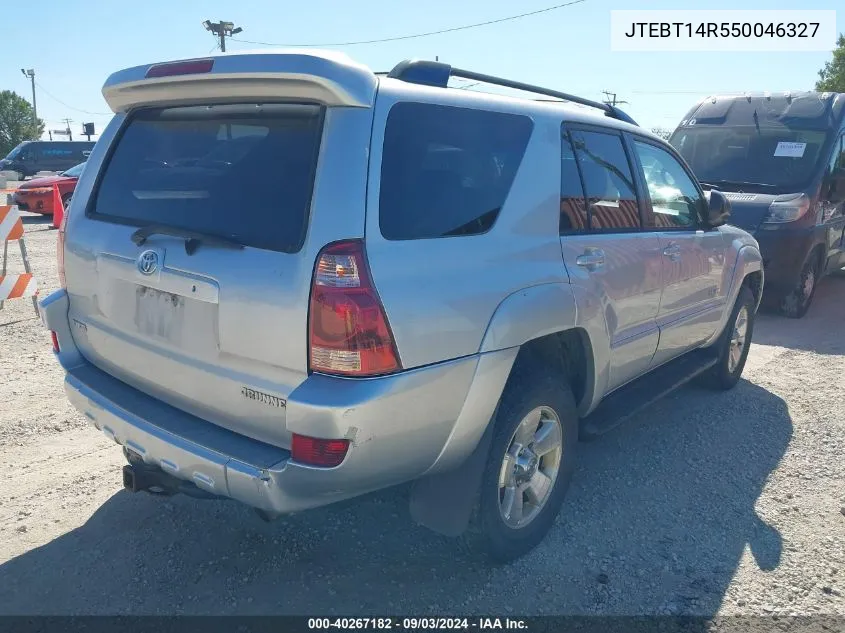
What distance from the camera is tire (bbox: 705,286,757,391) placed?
16.9 ft

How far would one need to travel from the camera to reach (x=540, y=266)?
2.91 meters

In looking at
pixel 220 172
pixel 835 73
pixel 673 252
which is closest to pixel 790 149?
pixel 673 252

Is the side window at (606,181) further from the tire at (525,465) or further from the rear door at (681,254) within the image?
the tire at (525,465)

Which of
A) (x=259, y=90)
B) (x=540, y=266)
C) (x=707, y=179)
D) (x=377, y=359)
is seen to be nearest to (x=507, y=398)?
(x=540, y=266)

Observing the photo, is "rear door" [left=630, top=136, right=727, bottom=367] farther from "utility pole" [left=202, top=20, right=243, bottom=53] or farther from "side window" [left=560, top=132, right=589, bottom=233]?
"utility pole" [left=202, top=20, right=243, bottom=53]

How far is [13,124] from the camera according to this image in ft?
Answer: 236

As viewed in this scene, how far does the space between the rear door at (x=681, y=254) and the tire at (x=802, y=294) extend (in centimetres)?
367

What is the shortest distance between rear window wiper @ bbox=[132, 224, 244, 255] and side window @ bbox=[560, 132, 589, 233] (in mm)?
1504

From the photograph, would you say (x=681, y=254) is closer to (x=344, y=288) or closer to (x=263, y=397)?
(x=344, y=288)

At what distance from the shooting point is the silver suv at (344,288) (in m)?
2.27

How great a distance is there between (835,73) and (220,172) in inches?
1392

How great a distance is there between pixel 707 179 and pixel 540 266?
21.9 feet

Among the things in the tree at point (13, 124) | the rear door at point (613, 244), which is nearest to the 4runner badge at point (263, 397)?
the rear door at point (613, 244)

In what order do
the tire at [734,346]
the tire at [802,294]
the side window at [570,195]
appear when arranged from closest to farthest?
the side window at [570,195], the tire at [734,346], the tire at [802,294]
